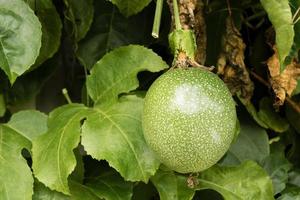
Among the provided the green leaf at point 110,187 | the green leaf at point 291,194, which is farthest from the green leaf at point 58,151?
the green leaf at point 291,194

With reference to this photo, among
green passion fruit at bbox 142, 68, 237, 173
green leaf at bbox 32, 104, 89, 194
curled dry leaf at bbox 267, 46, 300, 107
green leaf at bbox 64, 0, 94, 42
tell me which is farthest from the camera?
green leaf at bbox 64, 0, 94, 42

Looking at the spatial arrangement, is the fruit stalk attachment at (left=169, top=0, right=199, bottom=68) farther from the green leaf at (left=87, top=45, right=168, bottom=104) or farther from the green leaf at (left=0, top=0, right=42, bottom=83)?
the green leaf at (left=0, top=0, right=42, bottom=83)

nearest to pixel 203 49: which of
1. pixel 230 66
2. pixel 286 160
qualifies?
pixel 230 66

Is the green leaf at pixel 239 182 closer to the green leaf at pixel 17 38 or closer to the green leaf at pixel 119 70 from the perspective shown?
the green leaf at pixel 119 70

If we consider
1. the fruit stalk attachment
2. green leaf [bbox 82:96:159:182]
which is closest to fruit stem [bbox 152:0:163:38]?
the fruit stalk attachment

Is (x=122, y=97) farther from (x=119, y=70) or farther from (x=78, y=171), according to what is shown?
(x=78, y=171)

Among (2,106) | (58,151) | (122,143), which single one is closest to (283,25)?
(122,143)
